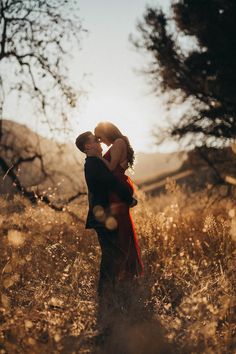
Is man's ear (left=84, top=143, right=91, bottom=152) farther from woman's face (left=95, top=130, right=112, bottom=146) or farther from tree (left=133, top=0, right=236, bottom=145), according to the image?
tree (left=133, top=0, right=236, bottom=145)

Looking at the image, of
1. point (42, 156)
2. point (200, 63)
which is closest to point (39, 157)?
point (42, 156)

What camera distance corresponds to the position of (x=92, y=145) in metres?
4.95

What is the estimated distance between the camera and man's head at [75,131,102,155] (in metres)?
4.97

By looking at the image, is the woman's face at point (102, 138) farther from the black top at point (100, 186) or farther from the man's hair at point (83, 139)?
the black top at point (100, 186)

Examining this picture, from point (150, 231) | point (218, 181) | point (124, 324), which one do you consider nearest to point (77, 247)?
point (150, 231)

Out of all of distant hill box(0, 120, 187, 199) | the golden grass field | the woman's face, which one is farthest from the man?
distant hill box(0, 120, 187, 199)

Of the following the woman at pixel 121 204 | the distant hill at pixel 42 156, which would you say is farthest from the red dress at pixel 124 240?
the distant hill at pixel 42 156

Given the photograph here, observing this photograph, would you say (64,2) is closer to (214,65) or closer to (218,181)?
(214,65)

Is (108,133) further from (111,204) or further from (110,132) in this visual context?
(111,204)

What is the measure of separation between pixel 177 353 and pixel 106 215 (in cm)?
181

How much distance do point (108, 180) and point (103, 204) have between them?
281 millimetres

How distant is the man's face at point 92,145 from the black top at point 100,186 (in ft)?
0.30

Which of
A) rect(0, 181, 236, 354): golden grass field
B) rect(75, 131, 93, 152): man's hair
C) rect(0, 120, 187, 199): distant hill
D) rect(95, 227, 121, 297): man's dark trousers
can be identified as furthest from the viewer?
rect(0, 120, 187, 199): distant hill

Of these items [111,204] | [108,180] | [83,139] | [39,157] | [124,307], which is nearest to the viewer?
[124,307]
